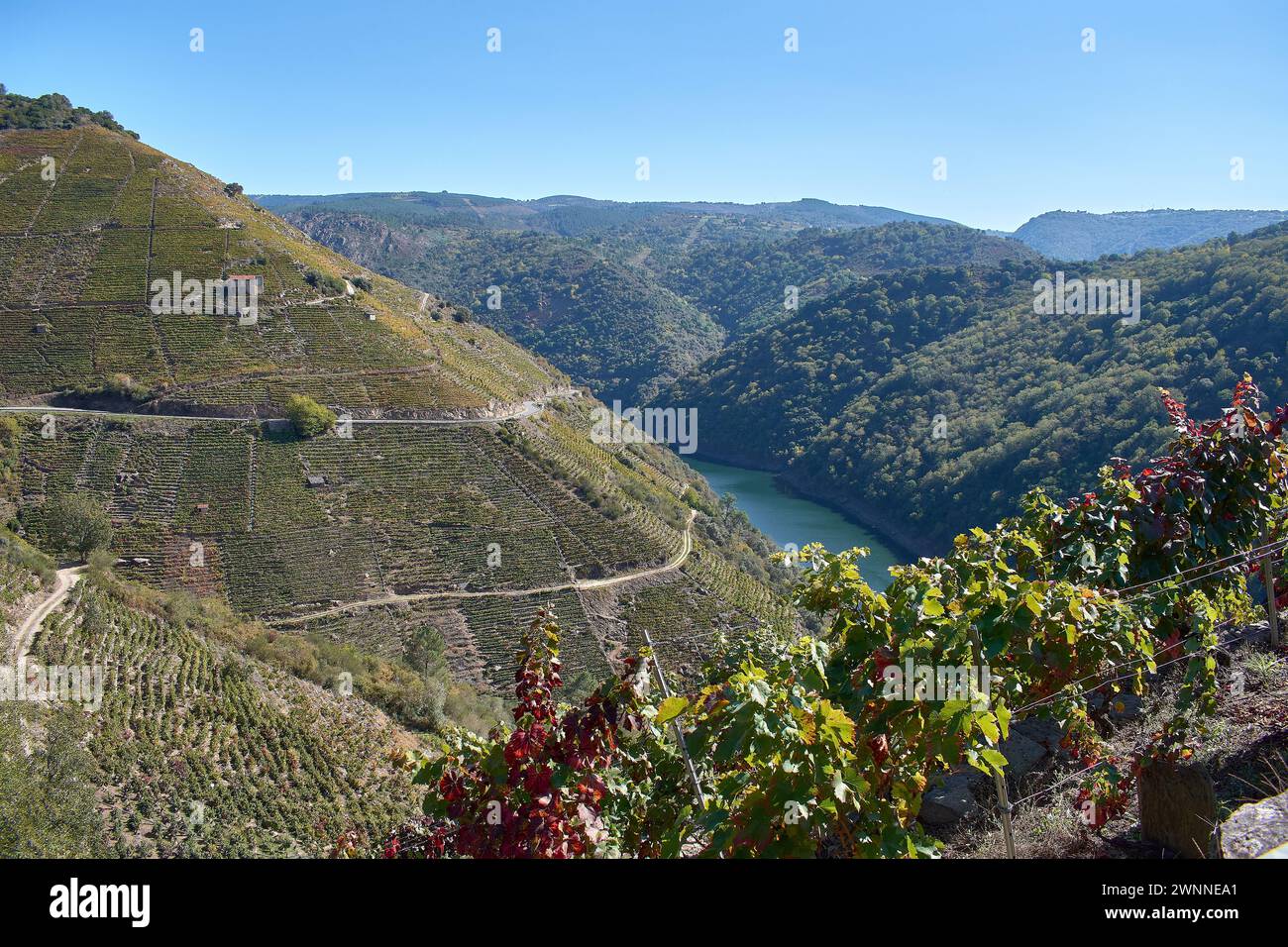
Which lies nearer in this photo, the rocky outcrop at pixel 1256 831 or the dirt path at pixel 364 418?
the rocky outcrop at pixel 1256 831

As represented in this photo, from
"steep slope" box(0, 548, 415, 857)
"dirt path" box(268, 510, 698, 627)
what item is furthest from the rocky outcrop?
"dirt path" box(268, 510, 698, 627)

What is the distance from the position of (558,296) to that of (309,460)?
10427 cm

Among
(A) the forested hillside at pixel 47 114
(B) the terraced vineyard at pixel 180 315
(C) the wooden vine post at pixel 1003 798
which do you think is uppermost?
(A) the forested hillside at pixel 47 114

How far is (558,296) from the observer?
13650 centimetres

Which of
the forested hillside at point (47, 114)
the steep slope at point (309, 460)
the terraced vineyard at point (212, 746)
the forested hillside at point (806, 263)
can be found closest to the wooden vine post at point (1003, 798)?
the terraced vineyard at point (212, 746)

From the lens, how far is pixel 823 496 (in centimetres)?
7612

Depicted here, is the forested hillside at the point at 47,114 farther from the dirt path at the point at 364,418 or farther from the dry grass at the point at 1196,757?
the dry grass at the point at 1196,757

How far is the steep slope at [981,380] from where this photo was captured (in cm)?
5503

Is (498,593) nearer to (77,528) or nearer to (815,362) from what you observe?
(77,528)

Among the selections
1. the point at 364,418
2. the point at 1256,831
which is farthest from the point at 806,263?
the point at 1256,831

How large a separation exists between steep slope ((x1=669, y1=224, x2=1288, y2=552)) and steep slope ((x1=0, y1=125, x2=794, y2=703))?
20.6 m

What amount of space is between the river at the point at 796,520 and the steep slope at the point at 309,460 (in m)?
11.2
